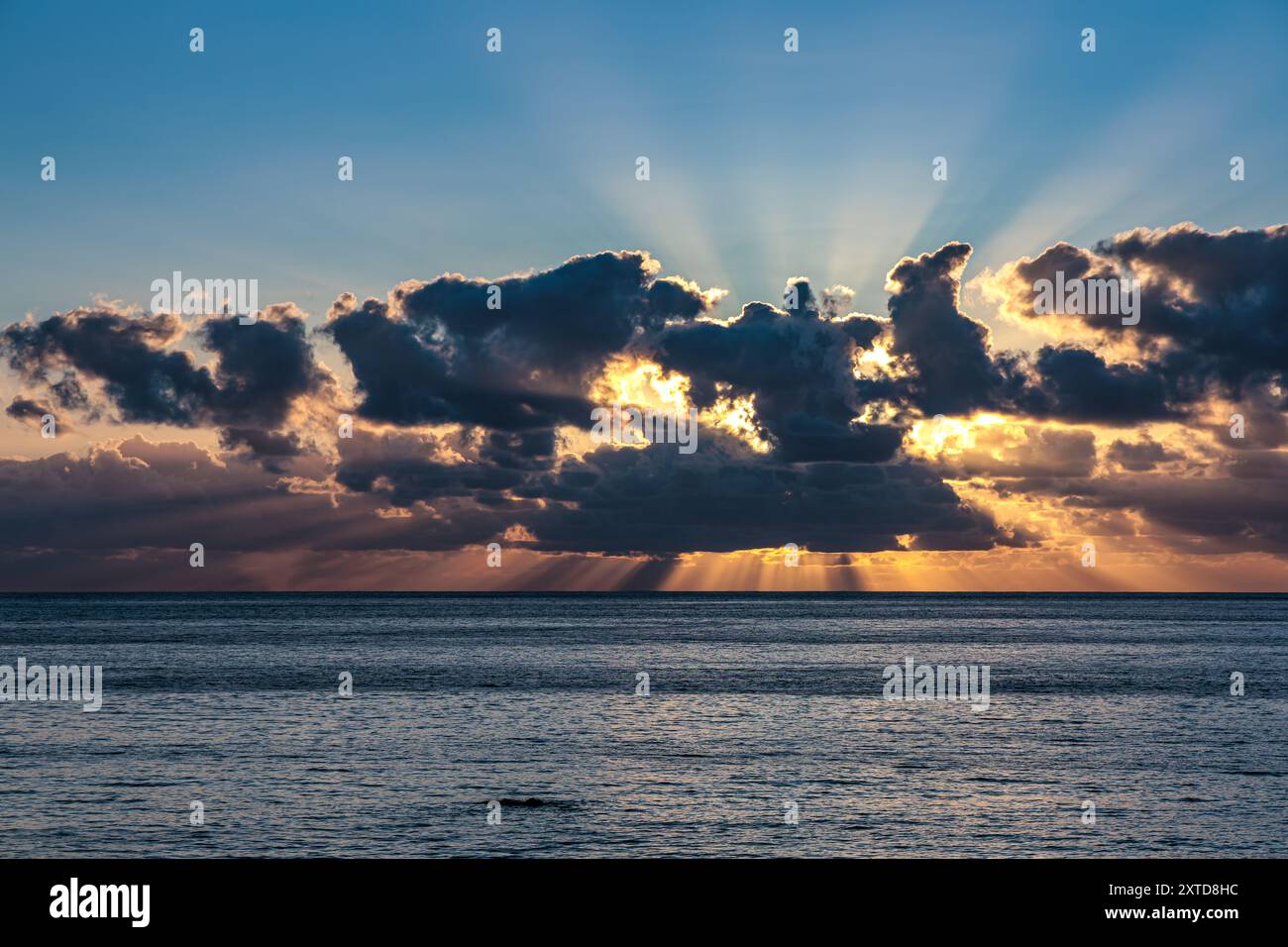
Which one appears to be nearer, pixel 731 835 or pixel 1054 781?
pixel 731 835

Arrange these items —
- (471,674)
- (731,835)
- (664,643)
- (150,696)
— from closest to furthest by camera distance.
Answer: (731,835)
(150,696)
(471,674)
(664,643)

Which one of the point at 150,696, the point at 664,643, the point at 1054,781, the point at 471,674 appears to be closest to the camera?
the point at 1054,781

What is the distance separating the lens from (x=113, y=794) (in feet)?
137

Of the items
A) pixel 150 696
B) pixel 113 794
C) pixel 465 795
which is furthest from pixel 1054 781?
pixel 150 696

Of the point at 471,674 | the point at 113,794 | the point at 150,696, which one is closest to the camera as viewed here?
the point at 113,794

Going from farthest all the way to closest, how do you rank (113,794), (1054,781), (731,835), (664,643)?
(664,643), (1054,781), (113,794), (731,835)
